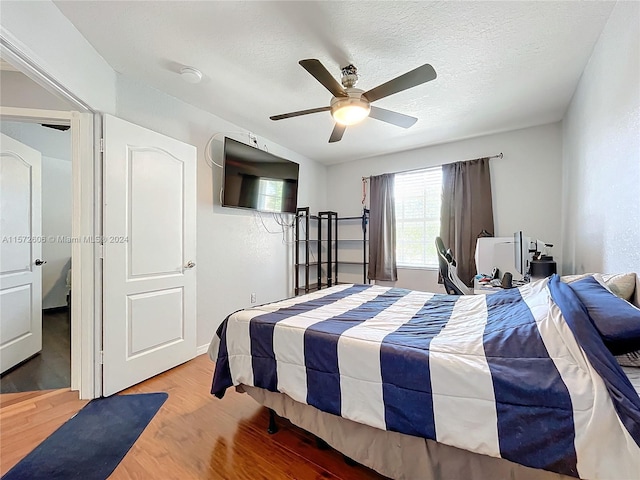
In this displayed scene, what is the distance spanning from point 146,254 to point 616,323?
287 centimetres

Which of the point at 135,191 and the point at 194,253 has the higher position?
the point at 135,191

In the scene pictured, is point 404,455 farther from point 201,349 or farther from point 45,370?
point 45,370

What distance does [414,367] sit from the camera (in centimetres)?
111

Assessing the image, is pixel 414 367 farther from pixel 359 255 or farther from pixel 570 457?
pixel 359 255

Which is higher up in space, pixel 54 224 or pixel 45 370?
pixel 54 224

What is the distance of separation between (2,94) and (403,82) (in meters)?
2.98

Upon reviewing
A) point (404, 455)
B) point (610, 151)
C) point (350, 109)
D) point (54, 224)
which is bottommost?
point (404, 455)

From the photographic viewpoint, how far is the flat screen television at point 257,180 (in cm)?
303

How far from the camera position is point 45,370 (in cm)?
244

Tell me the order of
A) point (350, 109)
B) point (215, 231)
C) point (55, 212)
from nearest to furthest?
point (350, 109)
point (215, 231)
point (55, 212)

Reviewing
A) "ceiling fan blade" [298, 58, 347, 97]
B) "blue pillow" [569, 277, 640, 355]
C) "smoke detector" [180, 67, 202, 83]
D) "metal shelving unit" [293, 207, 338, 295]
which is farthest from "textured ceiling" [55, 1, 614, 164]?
"metal shelving unit" [293, 207, 338, 295]

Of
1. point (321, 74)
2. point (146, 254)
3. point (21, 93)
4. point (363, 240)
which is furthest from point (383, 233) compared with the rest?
point (21, 93)

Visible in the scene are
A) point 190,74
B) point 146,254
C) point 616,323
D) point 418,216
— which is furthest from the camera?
point 418,216

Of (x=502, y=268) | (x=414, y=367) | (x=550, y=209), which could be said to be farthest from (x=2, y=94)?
(x=550, y=209)
